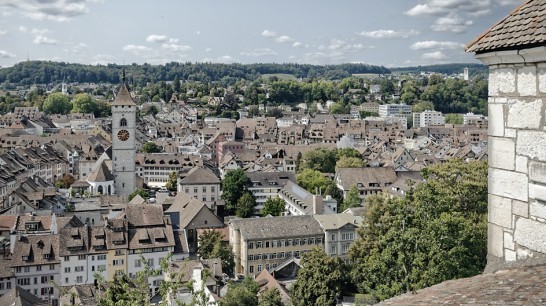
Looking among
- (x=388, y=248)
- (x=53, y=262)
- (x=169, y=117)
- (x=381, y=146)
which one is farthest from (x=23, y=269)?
(x=169, y=117)

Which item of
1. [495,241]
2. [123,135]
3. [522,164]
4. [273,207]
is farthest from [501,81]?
[123,135]

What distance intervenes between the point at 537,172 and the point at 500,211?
721 mm

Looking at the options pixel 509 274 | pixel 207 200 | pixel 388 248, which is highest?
pixel 509 274

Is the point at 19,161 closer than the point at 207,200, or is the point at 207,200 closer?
the point at 207,200

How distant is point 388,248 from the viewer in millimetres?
19906

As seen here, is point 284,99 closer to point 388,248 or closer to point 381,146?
point 381,146

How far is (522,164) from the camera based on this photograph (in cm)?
→ 658

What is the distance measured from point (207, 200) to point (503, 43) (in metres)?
56.1

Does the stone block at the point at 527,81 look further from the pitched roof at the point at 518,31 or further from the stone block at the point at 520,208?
the stone block at the point at 520,208

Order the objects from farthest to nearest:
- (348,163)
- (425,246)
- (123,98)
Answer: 1. (348,163)
2. (123,98)
3. (425,246)

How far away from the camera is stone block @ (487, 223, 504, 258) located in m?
6.97

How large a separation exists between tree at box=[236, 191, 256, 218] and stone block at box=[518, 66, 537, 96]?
169ft

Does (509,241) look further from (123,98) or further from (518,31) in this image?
(123,98)

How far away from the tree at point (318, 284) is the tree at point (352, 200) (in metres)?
26.4
